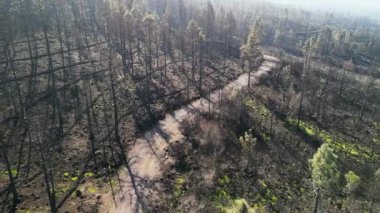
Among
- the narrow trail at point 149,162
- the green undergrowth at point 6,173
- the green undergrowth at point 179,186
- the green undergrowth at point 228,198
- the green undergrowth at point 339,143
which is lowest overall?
the green undergrowth at point 339,143

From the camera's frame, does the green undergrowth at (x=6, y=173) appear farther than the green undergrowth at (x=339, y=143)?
No

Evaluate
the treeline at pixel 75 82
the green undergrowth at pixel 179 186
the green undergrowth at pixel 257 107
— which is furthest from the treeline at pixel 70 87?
the green undergrowth at pixel 257 107

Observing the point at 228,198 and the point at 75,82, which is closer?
the point at 228,198

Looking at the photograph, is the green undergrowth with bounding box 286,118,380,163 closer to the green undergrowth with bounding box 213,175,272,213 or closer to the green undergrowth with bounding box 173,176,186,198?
the green undergrowth with bounding box 213,175,272,213

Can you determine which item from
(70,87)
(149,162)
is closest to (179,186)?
(149,162)

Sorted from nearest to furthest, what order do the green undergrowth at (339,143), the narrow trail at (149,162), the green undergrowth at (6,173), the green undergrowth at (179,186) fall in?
the narrow trail at (149,162)
the green undergrowth at (6,173)
the green undergrowth at (179,186)
the green undergrowth at (339,143)

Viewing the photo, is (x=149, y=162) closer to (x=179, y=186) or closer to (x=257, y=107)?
(x=179, y=186)

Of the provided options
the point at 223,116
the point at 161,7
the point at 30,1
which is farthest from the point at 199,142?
the point at 161,7

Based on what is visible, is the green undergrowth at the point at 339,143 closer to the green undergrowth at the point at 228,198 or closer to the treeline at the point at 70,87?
the green undergrowth at the point at 228,198
